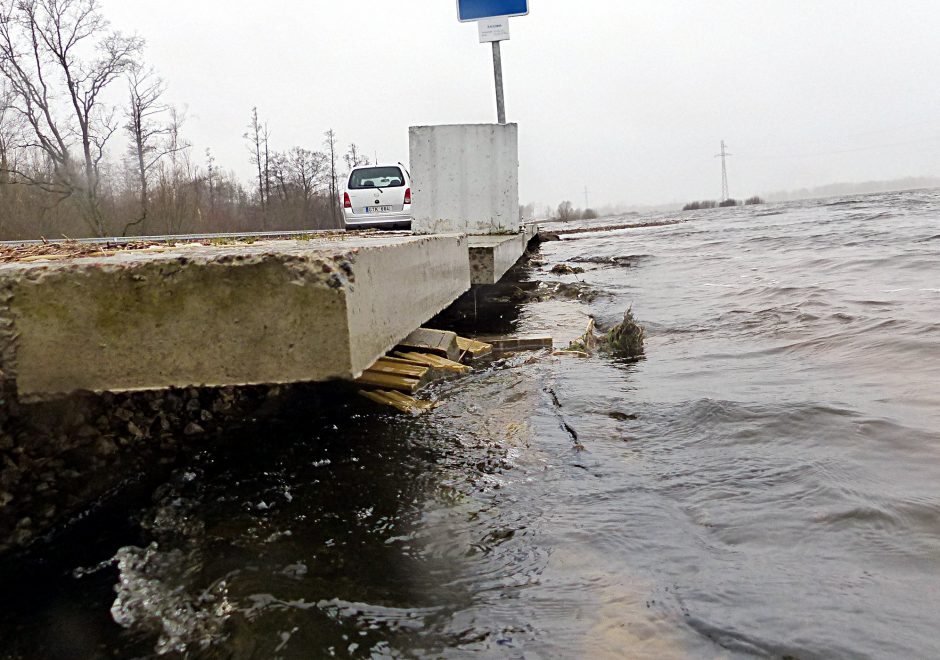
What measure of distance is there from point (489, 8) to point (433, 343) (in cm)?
602

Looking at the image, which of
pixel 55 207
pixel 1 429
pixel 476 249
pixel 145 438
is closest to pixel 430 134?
pixel 476 249

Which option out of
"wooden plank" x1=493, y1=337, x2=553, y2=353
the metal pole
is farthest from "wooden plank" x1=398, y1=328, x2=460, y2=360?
the metal pole

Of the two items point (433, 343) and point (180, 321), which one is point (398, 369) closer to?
point (433, 343)

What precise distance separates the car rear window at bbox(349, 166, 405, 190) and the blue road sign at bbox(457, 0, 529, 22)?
476 cm

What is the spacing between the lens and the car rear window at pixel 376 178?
12.7 meters

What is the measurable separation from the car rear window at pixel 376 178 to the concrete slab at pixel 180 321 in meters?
11.3

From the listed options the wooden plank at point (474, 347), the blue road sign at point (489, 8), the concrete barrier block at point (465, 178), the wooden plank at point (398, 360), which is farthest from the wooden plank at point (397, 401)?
the blue road sign at point (489, 8)

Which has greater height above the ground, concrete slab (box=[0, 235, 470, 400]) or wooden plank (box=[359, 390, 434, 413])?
concrete slab (box=[0, 235, 470, 400])

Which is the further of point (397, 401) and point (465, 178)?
point (465, 178)

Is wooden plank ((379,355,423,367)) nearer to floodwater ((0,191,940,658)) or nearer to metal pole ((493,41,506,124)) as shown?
floodwater ((0,191,940,658))

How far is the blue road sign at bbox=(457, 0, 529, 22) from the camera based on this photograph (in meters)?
8.13

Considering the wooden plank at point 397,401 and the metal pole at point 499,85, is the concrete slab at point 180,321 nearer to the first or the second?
the wooden plank at point 397,401

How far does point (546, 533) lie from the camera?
7.08ft

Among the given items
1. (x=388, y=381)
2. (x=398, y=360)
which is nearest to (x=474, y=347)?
(x=398, y=360)
